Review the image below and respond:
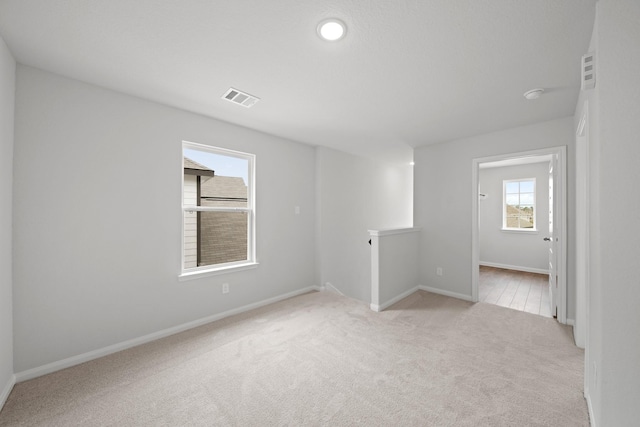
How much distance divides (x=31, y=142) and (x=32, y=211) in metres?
0.54

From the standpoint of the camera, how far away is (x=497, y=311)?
3324 millimetres

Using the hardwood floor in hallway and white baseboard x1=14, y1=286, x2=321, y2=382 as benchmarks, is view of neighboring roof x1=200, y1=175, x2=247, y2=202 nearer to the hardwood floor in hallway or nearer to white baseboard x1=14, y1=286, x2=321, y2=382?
white baseboard x1=14, y1=286, x2=321, y2=382

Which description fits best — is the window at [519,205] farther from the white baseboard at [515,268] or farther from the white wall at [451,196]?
the white wall at [451,196]

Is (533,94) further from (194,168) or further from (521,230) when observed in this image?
(521,230)

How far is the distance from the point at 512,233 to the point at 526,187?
1088 millimetres

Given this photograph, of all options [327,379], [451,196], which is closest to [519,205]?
[451,196]

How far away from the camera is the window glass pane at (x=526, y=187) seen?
5.78 meters

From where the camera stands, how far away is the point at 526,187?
230 inches

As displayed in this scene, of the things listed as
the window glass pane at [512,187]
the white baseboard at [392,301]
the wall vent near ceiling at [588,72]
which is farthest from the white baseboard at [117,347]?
the window glass pane at [512,187]

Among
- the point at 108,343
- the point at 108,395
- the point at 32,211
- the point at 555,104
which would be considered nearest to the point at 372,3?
the point at 555,104

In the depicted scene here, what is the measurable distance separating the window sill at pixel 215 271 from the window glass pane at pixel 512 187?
6.03 m

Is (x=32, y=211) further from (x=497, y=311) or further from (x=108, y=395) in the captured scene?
(x=497, y=311)

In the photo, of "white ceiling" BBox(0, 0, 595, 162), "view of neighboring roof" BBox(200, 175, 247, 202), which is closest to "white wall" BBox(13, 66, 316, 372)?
"white ceiling" BBox(0, 0, 595, 162)

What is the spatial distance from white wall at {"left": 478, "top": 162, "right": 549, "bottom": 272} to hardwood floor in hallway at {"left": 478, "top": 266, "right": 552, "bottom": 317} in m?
0.39
